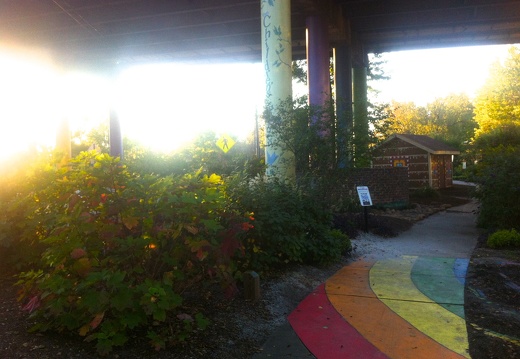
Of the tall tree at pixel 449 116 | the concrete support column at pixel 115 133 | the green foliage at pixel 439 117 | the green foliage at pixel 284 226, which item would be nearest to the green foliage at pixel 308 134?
the green foliage at pixel 284 226

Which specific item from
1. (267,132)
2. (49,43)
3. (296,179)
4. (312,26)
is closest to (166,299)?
(296,179)

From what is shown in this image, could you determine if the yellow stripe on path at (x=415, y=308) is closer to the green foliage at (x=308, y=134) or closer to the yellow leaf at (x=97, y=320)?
the green foliage at (x=308, y=134)

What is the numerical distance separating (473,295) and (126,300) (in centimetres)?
503

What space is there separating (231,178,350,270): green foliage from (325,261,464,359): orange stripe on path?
71cm

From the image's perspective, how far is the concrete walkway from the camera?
16.3 feet

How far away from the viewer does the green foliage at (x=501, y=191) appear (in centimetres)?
1248

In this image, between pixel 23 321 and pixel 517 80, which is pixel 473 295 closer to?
pixel 23 321

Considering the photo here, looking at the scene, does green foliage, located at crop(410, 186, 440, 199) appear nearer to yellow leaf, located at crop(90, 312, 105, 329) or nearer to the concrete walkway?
the concrete walkway

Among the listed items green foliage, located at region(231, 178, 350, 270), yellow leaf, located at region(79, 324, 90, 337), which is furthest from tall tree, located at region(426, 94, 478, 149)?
yellow leaf, located at region(79, 324, 90, 337)

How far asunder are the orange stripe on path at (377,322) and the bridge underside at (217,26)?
15987 mm

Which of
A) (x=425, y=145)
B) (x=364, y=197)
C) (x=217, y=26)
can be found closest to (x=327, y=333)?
(x=364, y=197)

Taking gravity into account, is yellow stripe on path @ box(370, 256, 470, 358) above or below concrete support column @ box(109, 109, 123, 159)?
below

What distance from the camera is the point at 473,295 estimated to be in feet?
22.6

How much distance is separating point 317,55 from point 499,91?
43.4 m
